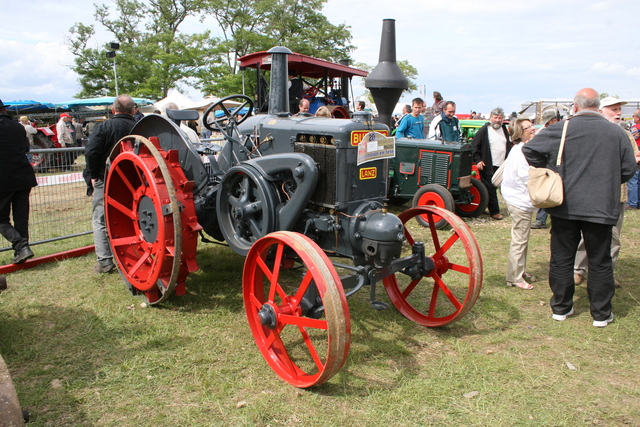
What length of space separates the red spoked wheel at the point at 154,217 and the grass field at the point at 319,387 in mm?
294

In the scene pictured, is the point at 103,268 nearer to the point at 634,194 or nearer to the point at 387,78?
the point at 387,78

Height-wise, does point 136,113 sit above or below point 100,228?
above

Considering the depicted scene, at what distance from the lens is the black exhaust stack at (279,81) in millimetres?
3779

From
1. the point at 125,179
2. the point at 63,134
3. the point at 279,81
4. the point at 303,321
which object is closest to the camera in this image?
the point at 303,321

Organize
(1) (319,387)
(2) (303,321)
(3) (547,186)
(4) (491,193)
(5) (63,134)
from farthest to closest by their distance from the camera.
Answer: (5) (63,134) → (4) (491,193) → (3) (547,186) → (1) (319,387) → (2) (303,321)

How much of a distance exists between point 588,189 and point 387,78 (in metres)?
2.01

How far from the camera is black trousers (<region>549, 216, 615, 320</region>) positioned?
3.59 m

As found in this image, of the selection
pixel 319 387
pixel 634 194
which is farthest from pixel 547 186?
pixel 634 194

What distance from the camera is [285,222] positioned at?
10.7 feet

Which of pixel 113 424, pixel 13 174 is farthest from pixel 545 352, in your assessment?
pixel 13 174

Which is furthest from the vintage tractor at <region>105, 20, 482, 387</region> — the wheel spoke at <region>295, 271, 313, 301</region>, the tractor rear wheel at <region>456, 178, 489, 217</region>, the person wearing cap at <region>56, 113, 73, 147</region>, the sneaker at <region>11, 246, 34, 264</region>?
the person wearing cap at <region>56, 113, 73, 147</region>

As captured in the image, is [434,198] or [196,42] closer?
[434,198]

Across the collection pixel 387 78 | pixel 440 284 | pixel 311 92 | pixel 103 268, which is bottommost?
pixel 103 268

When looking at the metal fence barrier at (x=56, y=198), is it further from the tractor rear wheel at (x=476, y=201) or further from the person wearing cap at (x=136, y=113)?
the tractor rear wheel at (x=476, y=201)
